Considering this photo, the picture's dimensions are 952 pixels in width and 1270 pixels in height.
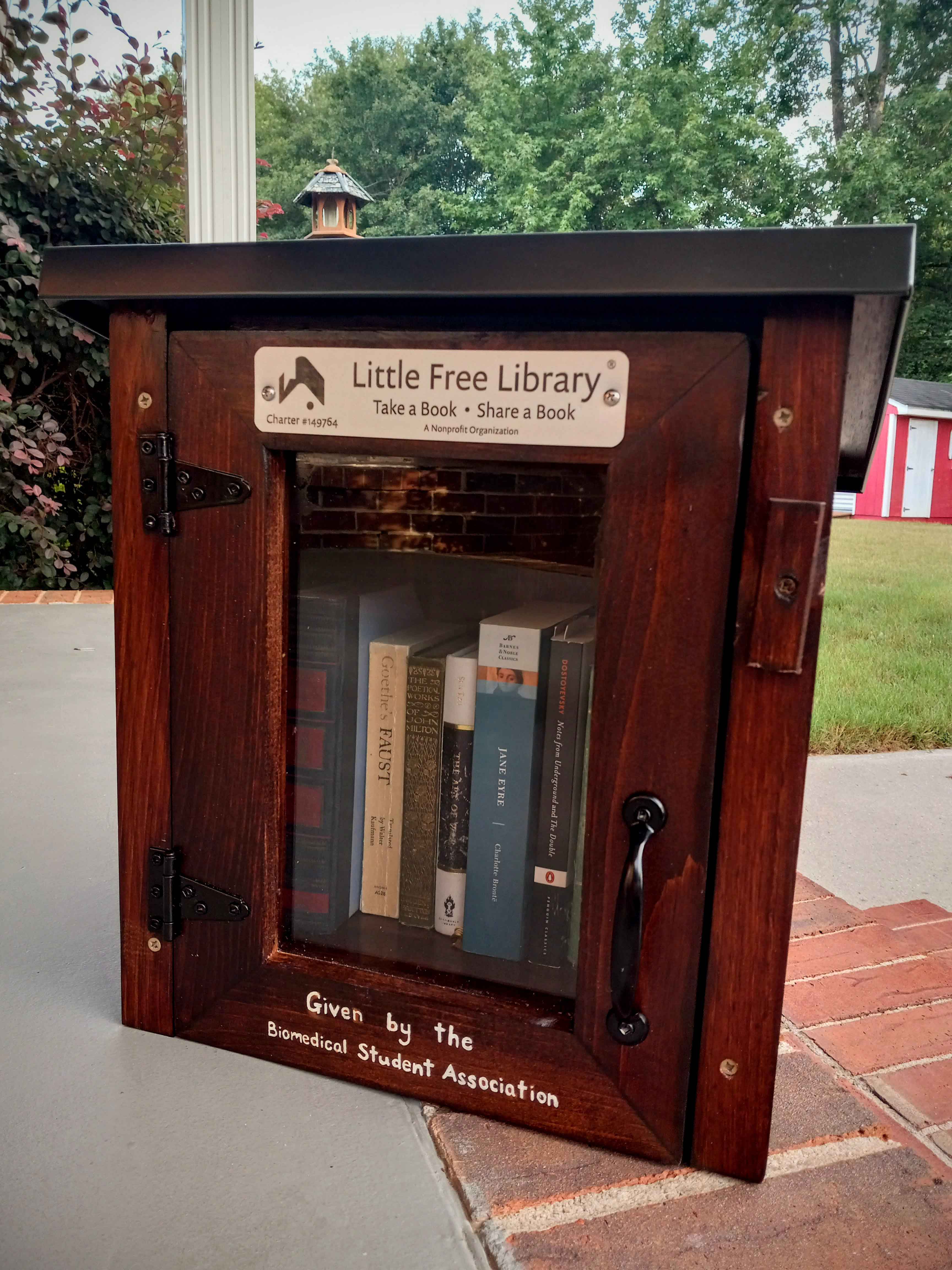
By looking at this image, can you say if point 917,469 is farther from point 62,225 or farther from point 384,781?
point 62,225

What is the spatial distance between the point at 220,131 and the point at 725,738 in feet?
8.26

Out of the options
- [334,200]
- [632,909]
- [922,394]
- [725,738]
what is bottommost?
[632,909]

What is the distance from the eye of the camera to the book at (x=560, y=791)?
0.73 m

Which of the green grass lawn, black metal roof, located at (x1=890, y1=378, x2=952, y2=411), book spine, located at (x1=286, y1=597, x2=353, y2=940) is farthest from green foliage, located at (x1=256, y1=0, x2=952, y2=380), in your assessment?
book spine, located at (x1=286, y1=597, x2=353, y2=940)

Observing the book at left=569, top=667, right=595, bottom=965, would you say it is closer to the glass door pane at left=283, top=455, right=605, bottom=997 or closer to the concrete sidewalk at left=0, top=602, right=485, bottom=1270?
the glass door pane at left=283, top=455, right=605, bottom=997

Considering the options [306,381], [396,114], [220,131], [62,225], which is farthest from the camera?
[62,225]

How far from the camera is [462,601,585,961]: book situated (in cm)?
75

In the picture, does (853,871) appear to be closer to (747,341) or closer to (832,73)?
(747,341)

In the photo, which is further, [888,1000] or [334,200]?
[334,200]

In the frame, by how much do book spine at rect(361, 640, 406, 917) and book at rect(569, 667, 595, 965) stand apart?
0.55ft

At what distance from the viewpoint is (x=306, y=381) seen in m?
0.72

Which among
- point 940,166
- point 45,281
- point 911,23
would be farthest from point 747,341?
point 911,23

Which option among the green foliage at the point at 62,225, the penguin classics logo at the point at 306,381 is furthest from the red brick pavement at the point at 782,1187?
the green foliage at the point at 62,225

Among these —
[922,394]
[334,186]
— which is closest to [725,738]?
[334,186]
